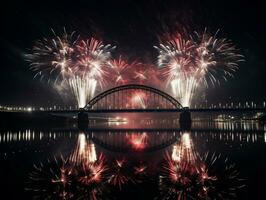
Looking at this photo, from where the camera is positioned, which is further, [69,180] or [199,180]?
[69,180]

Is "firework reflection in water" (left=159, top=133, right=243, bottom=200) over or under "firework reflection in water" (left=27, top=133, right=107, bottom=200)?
under

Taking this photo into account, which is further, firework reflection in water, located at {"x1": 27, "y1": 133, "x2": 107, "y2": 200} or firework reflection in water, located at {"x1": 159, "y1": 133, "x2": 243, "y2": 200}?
firework reflection in water, located at {"x1": 27, "y1": 133, "x2": 107, "y2": 200}

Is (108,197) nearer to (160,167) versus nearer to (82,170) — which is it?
(82,170)

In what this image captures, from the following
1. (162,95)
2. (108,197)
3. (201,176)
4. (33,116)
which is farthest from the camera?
(162,95)

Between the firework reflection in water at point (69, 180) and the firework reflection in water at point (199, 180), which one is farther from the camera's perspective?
the firework reflection in water at point (69, 180)

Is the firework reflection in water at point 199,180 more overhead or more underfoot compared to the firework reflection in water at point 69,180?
more underfoot

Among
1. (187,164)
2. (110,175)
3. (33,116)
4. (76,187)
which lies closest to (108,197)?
(76,187)

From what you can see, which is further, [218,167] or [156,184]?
[218,167]

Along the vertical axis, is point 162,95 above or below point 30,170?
above
